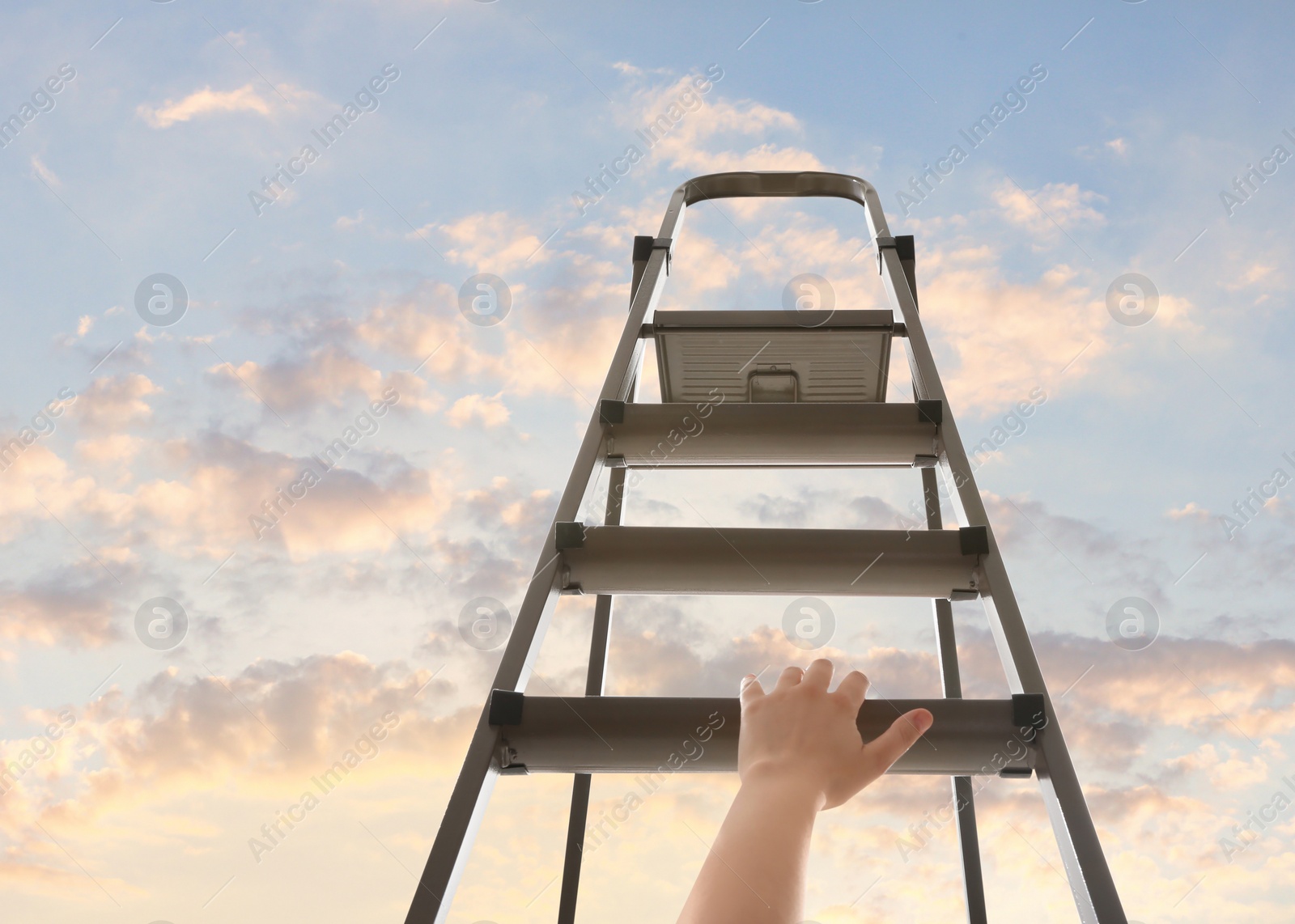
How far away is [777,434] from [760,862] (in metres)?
0.99

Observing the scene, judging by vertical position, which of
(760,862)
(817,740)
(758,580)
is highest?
(758,580)

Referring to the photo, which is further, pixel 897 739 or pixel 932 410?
pixel 932 410

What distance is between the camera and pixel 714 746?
1158 millimetres

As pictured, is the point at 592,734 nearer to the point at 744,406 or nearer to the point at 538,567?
the point at 538,567

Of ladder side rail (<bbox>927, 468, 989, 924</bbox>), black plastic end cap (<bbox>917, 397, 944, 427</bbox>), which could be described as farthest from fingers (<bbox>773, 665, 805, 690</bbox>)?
ladder side rail (<bbox>927, 468, 989, 924</bbox>)

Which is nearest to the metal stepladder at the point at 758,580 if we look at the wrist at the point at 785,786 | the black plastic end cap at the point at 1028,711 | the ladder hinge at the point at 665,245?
the black plastic end cap at the point at 1028,711

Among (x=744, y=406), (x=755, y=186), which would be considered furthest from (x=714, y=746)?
(x=755, y=186)

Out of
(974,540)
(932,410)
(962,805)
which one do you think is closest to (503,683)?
(974,540)

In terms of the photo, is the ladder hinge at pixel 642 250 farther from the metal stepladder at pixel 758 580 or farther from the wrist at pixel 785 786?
the wrist at pixel 785 786

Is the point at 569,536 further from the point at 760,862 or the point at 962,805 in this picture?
the point at 962,805

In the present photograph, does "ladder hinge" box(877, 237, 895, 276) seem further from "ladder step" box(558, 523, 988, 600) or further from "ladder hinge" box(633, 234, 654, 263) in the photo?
"ladder step" box(558, 523, 988, 600)

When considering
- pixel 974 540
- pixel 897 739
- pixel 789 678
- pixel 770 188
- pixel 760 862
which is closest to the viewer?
pixel 760 862

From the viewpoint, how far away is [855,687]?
114cm

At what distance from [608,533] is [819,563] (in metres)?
0.36
